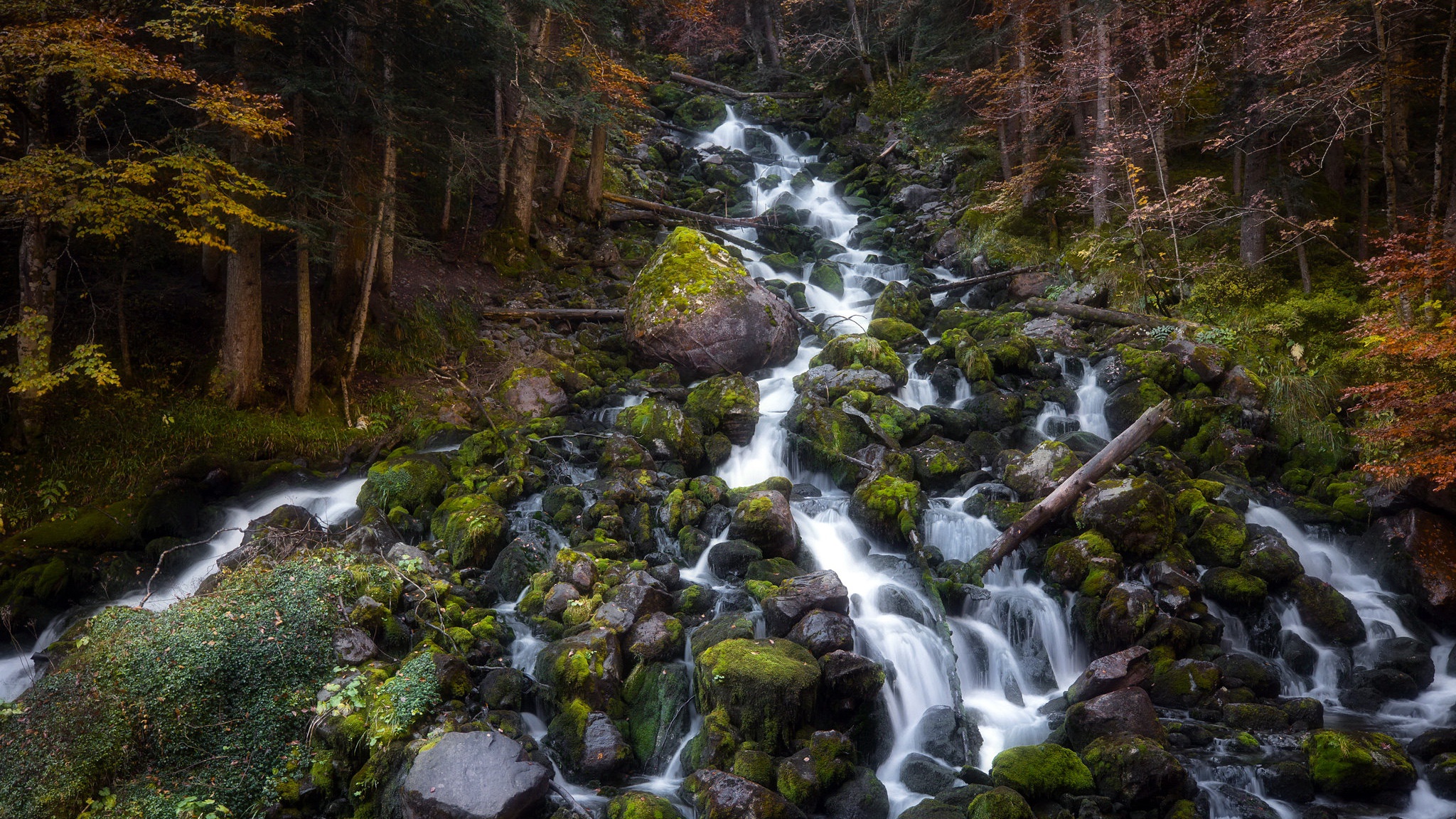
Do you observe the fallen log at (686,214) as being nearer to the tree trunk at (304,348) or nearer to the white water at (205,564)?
the tree trunk at (304,348)

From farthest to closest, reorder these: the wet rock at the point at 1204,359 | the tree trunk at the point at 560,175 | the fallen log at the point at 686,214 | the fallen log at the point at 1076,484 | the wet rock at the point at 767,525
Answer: the fallen log at the point at 686,214 → the tree trunk at the point at 560,175 → the wet rock at the point at 1204,359 → the fallen log at the point at 1076,484 → the wet rock at the point at 767,525

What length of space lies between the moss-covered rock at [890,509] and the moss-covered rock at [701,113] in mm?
21875

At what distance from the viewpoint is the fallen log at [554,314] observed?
15859mm

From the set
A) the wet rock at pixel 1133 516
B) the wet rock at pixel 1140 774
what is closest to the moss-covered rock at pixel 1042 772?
the wet rock at pixel 1140 774

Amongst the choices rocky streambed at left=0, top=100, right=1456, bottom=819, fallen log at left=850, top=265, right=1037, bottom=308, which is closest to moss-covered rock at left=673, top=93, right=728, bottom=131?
fallen log at left=850, top=265, right=1037, bottom=308

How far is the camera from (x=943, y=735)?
7766 millimetres

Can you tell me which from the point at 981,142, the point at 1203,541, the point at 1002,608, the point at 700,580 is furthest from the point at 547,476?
the point at 981,142

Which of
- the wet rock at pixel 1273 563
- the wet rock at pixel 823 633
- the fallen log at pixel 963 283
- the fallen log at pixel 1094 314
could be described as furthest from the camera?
the fallen log at pixel 963 283

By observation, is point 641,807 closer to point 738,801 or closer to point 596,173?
point 738,801

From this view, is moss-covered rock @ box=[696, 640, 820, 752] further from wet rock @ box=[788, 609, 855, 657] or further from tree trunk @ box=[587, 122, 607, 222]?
→ tree trunk @ box=[587, 122, 607, 222]

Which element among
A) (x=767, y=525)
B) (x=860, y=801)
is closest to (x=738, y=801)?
(x=860, y=801)

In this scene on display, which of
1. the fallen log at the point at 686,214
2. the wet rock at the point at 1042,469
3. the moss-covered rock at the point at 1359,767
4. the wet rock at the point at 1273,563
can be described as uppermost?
the fallen log at the point at 686,214

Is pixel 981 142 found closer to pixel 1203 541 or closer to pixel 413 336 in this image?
pixel 1203 541

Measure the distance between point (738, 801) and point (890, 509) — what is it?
17.2 ft
